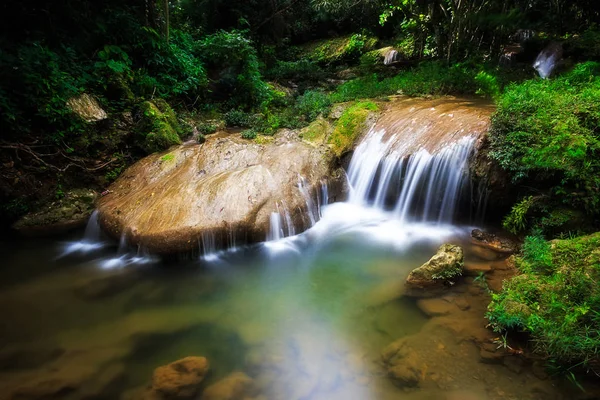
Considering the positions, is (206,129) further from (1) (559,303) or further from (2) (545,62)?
(2) (545,62)

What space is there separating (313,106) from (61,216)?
22.3 feet

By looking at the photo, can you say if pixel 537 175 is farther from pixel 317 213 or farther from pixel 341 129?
pixel 341 129

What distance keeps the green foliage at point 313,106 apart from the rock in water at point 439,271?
571cm

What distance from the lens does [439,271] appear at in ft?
14.7

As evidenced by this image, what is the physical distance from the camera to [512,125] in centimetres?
545

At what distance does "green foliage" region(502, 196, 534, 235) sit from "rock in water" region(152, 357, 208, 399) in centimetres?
503

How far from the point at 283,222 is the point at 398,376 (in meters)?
3.34

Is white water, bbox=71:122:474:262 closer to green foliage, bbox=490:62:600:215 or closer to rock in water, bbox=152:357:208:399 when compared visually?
green foliage, bbox=490:62:600:215

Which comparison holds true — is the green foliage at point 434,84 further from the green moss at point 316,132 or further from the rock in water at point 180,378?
the rock in water at point 180,378

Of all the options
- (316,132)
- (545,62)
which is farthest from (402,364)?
(545,62)

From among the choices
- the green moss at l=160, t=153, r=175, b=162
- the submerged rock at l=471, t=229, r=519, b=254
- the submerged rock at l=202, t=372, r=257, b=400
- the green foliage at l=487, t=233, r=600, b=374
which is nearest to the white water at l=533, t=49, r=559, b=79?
the submerged rock at l=471, t=229, r=519, b=254

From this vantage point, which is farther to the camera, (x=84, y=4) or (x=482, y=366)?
(x=84, y=4)

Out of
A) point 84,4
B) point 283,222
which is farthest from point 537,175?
point 84,4

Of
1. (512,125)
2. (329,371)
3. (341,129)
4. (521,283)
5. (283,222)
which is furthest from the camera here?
(341,129)
